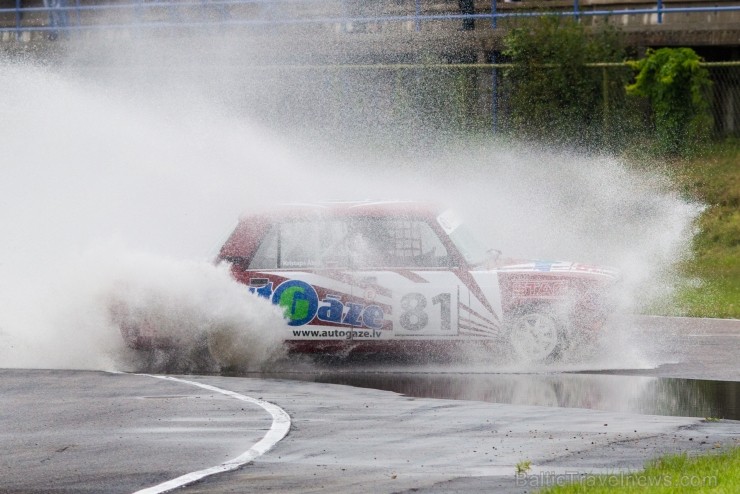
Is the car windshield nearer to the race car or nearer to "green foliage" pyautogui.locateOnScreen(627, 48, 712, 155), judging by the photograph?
the race car

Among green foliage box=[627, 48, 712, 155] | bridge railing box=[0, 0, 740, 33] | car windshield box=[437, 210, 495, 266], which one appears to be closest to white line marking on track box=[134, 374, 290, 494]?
car windshield box=[437, 210, 495, 266]

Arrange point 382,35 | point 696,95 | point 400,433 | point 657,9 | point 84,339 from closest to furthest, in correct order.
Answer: point 400,433 < point 84,339 < point 696,95 < point 657,9 < point 382,35

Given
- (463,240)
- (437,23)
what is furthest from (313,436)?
(437,23)

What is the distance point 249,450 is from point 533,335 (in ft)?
17.2

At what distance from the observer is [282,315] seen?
1351 centimetres

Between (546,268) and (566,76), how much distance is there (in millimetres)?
14152

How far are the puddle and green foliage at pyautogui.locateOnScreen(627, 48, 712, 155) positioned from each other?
14.2m

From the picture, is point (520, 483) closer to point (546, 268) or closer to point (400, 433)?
point (400, 433)

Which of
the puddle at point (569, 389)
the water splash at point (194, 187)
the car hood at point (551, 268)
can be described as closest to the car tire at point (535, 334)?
the car hood at point (551, 268)

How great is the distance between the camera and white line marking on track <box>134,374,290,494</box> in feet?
25.2

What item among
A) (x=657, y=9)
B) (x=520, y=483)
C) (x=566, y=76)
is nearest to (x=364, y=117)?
(x=566, y=76)

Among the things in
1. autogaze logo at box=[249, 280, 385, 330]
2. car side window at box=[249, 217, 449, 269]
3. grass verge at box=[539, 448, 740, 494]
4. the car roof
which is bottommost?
grass verge at box=[539, 448, 740, 494]

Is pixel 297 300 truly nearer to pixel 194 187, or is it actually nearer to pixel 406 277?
pixel 406 277

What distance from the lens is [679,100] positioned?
26.7 meters
